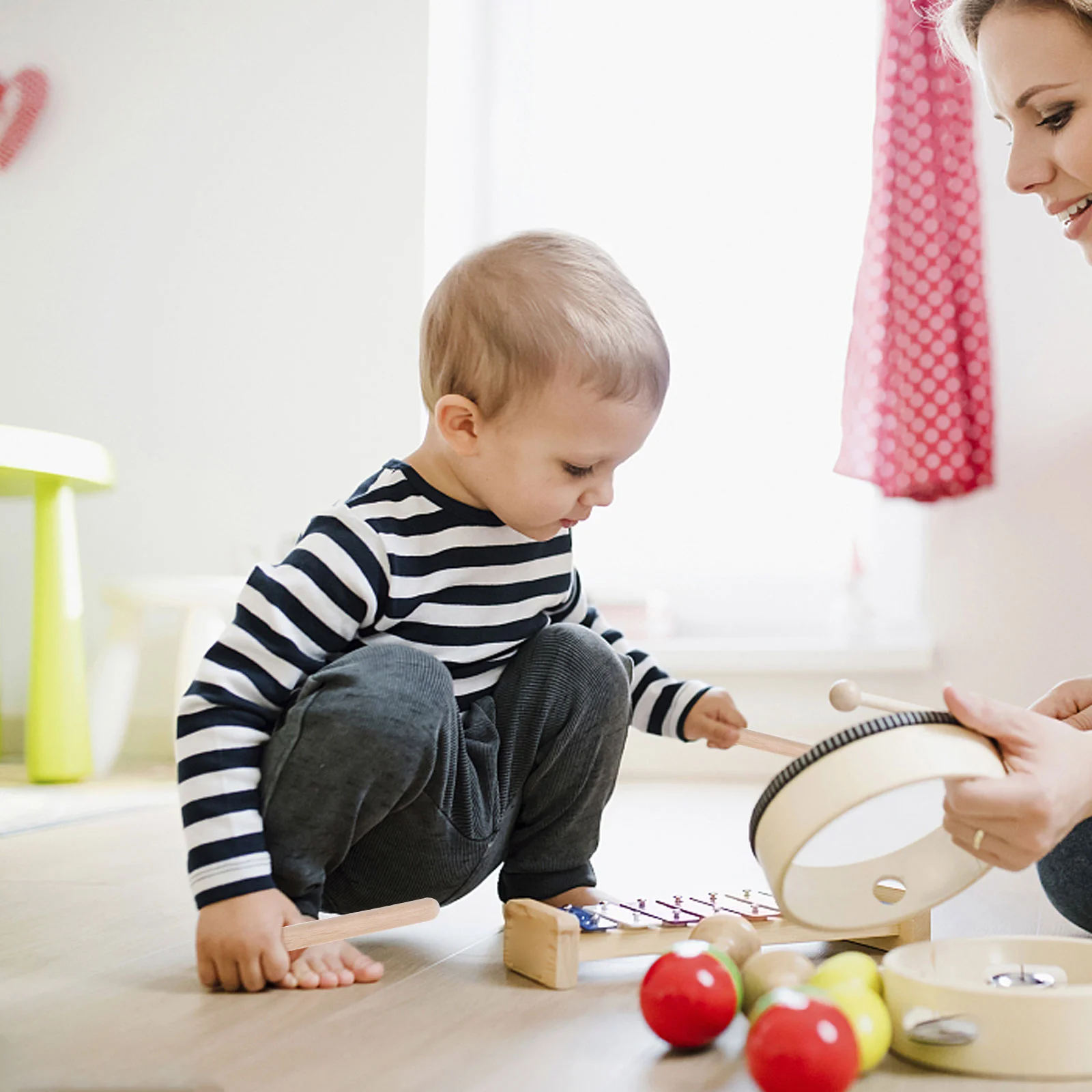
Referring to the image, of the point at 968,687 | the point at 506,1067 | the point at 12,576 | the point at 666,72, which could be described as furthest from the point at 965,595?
the point at 12,576

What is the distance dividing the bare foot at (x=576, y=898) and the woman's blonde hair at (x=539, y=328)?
351 millimetres

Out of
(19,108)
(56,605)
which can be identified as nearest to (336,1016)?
(56,605)

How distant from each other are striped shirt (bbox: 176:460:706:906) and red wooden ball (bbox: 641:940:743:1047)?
0.25 m

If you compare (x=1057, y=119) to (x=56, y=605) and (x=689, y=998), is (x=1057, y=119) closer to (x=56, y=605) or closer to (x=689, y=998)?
(x=689, y=998)

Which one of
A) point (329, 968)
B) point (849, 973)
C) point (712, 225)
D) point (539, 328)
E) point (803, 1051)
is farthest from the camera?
point (712, 225)

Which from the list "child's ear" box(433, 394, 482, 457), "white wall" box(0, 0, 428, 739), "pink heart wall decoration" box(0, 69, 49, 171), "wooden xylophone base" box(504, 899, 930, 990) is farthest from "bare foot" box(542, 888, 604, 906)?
"pink heart wall decoration" box(0, 69, 49, 171)

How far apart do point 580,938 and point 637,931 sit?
40 millimetres

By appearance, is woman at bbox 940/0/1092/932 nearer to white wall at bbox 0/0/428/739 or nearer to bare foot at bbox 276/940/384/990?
bare foot at bbox 276/940/384/990

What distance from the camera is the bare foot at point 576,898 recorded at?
0.92 metres

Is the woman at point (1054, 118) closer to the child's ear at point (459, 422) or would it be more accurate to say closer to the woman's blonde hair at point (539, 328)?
the woman's blonde hair at point (539, 328)

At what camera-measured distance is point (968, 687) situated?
74.2 inches

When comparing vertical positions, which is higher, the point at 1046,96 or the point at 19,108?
the point at 19,108

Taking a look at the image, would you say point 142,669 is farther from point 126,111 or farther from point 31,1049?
point 31,1049

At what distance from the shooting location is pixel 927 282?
6.02ft
